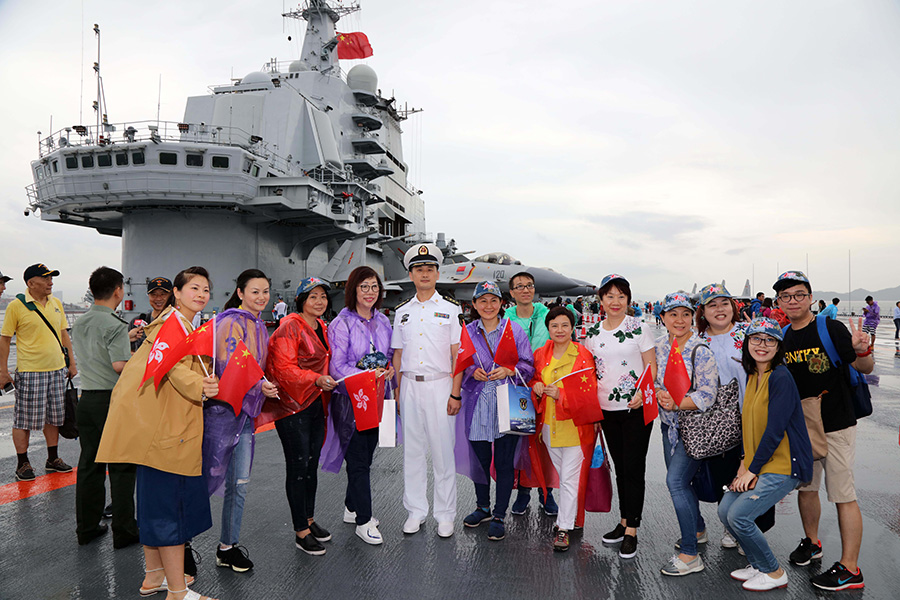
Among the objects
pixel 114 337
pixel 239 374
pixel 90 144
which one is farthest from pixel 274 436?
pixel 90 144

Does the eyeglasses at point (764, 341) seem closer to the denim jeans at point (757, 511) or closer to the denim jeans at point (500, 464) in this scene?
the denim jeans at point (757, 511)

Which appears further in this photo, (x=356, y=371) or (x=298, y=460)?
(x=356, y=371)

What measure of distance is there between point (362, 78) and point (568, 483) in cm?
3519

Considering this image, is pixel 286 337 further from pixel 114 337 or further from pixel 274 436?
pixel 274 436

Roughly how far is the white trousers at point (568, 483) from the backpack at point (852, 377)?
6.02 ft

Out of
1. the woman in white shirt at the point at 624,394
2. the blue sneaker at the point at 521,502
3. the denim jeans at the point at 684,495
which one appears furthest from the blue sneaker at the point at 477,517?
the denim jeans at the point at 684,495

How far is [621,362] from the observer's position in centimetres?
374

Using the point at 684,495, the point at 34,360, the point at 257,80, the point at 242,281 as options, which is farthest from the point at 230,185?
the point at 684,495

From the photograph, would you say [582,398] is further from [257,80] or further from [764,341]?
[257,80]

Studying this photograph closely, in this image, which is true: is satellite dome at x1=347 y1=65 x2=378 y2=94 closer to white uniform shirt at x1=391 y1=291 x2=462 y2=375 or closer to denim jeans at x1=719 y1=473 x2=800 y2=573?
white uniform shirt at x1=391 y1=291 x2=462 y2=375

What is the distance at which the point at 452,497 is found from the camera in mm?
4035

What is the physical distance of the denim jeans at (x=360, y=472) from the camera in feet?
12.5

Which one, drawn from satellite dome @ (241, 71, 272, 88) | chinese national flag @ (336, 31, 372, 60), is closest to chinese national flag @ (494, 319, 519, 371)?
satellite dome @ (241, 71, 272, 88)

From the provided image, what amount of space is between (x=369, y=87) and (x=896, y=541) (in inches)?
1416
